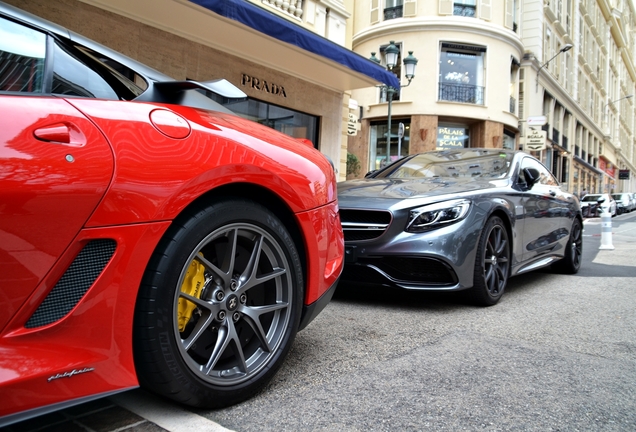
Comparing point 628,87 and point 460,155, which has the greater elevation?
point 628,87

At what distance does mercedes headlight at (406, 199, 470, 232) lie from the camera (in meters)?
3.67

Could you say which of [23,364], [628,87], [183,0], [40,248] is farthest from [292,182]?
[628,87]

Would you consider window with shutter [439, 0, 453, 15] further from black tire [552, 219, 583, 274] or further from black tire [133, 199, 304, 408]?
black tire [133, 199, 304, 408]

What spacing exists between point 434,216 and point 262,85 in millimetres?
6751

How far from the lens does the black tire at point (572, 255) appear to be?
5.98m

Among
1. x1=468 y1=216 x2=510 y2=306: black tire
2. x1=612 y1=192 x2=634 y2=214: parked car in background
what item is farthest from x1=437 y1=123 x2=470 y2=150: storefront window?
x1=468 y1=216 x2=510 y2=306: black tire

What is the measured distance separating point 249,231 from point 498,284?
2.75m

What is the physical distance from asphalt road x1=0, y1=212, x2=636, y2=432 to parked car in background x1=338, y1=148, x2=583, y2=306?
0.27 meters

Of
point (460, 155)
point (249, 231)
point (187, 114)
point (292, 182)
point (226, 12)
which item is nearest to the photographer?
point (187, 114)

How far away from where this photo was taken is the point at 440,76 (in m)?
23.0

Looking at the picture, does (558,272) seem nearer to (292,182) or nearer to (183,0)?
(292,182)

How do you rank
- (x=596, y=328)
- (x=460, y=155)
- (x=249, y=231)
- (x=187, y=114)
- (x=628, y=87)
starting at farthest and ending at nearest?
(x=628, y=87) → (x=460, y=155) → (x=596, y=328) → (x=249, y=231) → (x=187, y=114)

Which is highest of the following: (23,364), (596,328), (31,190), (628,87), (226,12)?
(628,87)

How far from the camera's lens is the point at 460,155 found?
532cm
